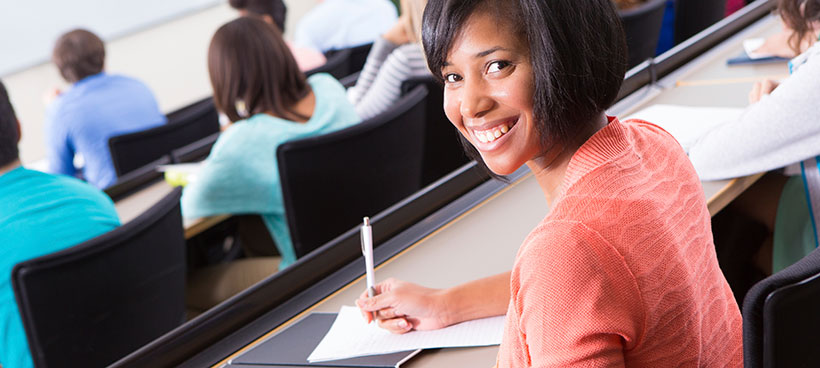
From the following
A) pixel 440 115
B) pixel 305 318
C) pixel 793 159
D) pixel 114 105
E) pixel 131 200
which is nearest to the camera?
pixel 305 318

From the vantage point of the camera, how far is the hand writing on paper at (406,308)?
3.60 feet

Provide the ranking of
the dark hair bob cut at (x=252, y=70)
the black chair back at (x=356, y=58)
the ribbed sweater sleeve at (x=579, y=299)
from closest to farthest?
1. the ribbed sweater sleeve at (x=579, y=299)
2. the dark hair bob cut at (x=252, y=70)
3. the black chair back at (x=356, y=58)

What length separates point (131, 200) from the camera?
239cm

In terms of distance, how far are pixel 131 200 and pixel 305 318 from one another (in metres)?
1.38

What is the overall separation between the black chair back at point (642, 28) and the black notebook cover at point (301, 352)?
7.20 ft

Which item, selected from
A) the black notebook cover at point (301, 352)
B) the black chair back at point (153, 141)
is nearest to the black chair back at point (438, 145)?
the black chair back at point (153, 141)

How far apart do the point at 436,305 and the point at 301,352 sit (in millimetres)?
211

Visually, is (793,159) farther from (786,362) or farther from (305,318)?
(305,318)

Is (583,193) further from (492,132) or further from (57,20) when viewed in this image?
(57,20)

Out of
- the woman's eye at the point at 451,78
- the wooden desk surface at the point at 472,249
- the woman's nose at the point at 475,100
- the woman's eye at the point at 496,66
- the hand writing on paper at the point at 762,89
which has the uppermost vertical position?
the woman's eye at the point at 496,66

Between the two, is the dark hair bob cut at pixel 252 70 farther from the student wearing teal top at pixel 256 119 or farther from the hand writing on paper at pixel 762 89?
the hand writing on paper at pixel 762 89

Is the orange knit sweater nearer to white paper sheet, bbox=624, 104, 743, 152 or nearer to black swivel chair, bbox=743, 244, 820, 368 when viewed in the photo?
black swivel chair, bbox=743, 244, 820, 368

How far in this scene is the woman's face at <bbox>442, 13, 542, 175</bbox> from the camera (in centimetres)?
82

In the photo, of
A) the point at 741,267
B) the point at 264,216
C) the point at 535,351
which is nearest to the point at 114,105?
the point at 264,216
